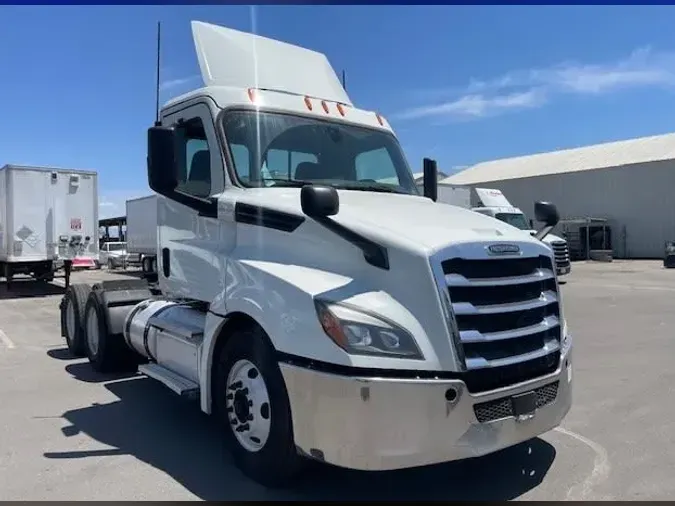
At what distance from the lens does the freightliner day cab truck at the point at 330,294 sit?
347 cm

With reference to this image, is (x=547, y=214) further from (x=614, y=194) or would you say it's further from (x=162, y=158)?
(x=614, y=194)

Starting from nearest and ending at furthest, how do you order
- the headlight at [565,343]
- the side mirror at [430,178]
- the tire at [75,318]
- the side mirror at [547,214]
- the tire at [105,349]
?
the headlight at [565,343] → the side mirror at [547,214] → the side mirror at [430,178] → the tire at [105,349] → the tire at [75,318]

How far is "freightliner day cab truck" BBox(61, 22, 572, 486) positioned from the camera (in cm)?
347

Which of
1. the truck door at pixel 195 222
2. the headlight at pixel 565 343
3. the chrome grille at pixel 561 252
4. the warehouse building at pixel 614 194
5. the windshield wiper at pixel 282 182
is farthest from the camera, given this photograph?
the warehouse building at pixel 614 194

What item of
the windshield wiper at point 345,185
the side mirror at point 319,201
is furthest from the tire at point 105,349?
the side mirror at point 319,201

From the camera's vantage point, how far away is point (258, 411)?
4.05 m

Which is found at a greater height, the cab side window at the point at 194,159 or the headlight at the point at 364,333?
the cab side window at the point at 194,159

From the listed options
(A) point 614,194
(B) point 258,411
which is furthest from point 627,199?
(B) point 258,411

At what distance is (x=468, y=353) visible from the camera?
11.8ft

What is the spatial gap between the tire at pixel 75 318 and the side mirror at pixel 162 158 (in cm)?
422

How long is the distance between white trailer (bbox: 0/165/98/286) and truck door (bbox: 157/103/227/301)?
1384 cm

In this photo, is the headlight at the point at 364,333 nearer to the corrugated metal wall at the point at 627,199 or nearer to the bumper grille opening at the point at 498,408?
the bumper grille opening at the point at 498,408

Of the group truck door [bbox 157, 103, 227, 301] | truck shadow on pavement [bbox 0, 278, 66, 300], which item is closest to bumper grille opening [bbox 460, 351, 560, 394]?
truck door [bbox 157, 103, 227, 301]

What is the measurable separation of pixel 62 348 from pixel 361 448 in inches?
296
